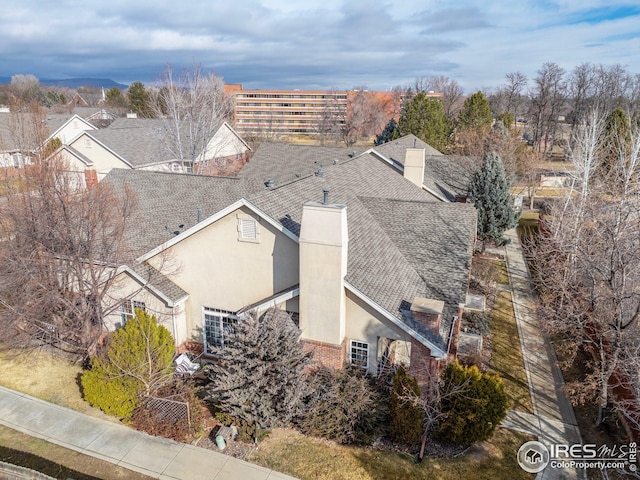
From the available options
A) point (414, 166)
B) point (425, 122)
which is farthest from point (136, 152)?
point (425, 122)

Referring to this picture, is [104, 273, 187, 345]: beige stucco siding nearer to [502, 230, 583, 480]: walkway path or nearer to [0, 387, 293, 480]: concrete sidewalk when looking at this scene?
[0, 387, 293, 480]: concrete sidewalk

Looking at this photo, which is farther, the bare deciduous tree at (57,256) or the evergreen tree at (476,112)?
the evergreen tree at (476,112)

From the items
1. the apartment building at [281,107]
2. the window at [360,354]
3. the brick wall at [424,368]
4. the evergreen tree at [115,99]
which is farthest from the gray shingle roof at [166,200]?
the apartment building at [281,107]

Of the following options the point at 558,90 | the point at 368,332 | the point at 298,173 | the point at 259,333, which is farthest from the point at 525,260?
the point at 558,90

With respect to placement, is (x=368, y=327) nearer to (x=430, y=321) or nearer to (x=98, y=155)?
(x=430, y=321)

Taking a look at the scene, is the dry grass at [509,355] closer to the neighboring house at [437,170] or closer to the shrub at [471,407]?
the shrub at [471,407]

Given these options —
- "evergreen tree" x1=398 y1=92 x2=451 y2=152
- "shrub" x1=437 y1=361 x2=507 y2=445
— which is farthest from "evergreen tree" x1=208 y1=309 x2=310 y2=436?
"evergreen tree" x1=398 y1=92 x2=451 y2=152
